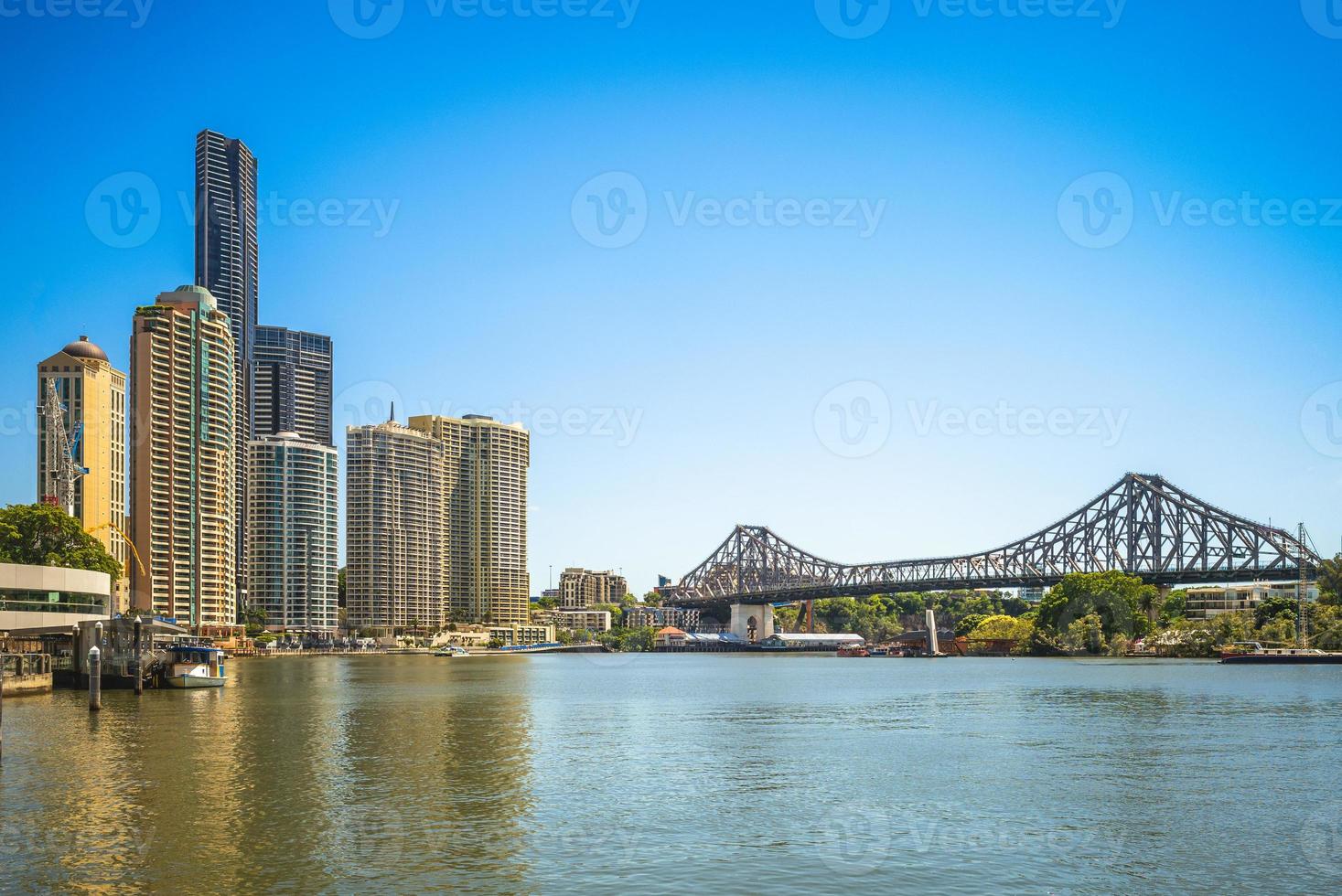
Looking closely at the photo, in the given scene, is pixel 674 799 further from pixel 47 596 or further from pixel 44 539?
pixel 44 539

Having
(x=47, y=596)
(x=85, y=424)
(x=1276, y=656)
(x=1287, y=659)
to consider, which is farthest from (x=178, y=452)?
(x=1287, y=659)

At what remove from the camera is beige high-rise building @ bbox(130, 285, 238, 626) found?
608 ft

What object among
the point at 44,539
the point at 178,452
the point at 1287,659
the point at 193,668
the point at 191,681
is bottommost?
the point at 1287,659

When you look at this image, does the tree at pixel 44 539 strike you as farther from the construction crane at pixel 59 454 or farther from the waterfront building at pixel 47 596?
the construction crane at pixel 59 454

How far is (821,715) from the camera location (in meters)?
74.0

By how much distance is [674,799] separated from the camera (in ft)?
131

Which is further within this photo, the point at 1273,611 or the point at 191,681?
the point at 1273,611

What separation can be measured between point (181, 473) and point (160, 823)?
166 metres

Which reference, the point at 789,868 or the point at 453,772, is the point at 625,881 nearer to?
the point at 789,868

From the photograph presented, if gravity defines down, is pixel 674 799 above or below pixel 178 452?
below

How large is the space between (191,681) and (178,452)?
103178 mm

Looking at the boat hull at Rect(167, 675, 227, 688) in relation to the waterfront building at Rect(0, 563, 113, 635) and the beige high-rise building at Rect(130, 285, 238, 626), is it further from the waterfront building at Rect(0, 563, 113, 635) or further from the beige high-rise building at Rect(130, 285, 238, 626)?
the beige high-rise building at Rect(130, 285, 238, 626)

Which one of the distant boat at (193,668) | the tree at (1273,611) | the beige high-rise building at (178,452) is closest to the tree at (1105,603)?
the tree at (1273,611)

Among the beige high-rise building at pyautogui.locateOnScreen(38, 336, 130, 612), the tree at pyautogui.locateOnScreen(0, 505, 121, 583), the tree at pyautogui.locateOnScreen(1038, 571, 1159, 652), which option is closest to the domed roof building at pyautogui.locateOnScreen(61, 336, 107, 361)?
the beige high-rise building at pyautogui.locateOnScreen(38, 336, 130, 612)
